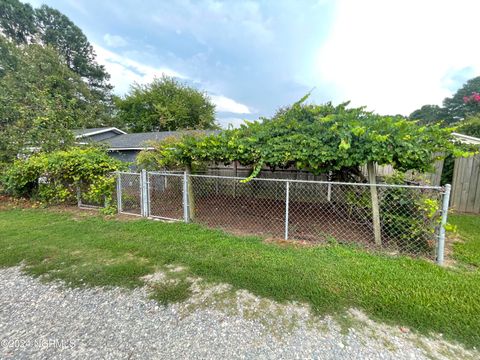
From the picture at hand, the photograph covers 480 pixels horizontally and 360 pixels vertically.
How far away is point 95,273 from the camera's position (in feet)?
9.36

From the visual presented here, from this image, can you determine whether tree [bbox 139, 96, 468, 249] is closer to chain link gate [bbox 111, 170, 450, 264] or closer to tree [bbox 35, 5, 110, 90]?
chain link gate [bbox 111, 170, 450, 264]

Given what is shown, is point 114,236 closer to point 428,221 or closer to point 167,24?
point 428,221

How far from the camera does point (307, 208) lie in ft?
20.7

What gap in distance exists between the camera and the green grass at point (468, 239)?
318 centimetres

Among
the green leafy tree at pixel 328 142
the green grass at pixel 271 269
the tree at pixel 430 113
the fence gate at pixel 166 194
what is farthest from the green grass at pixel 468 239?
the tree at pixel 430 113

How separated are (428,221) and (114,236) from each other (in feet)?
18.0

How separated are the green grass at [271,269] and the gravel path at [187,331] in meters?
0.19

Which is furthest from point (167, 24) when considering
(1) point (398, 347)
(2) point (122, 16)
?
(1) point (398, 347)

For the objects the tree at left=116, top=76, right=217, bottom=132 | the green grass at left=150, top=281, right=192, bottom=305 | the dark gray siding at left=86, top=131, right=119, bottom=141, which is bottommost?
the green grass at left=150, top=281, right=192, bottom=305

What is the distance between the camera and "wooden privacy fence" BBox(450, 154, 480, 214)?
5566mm

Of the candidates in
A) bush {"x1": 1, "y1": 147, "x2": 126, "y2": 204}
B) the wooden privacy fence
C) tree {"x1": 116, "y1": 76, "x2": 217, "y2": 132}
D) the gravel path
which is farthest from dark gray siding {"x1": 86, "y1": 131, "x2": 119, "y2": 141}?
the wooden privacy fence

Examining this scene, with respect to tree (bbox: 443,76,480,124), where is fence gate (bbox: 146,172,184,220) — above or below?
below

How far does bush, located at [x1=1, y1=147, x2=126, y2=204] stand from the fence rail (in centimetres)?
62

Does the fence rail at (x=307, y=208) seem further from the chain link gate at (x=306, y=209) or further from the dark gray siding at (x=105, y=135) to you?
the dark gray siding at (x=105, y=135)
